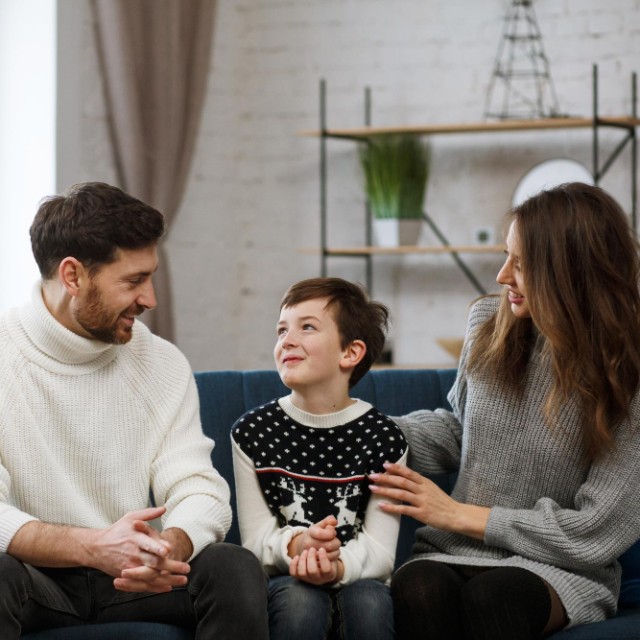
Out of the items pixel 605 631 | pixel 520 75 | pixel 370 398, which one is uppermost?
pixel 520 75

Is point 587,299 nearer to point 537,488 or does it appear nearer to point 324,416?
point 537,488

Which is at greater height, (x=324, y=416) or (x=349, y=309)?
(x=349, y=309)

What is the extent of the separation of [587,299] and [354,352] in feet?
1.56

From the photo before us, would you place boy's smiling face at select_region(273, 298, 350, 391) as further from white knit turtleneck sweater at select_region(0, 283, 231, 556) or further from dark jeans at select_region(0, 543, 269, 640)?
dark jeans at select_region(0, 543, 269, 640)

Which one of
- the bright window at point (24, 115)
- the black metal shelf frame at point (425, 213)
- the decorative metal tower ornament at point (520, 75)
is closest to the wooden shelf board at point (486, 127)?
the black metal shelf frame at point (425, 213)

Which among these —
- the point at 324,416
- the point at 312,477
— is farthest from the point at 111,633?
the point at 324,416

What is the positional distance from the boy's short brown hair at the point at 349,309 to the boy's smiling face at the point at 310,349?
14mm

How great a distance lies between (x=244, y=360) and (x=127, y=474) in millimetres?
3098

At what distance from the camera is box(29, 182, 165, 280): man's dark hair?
2082mm

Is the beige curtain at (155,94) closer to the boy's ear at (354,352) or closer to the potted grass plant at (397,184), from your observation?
the potted grass plant at (397,184)

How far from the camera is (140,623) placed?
6.48 feet

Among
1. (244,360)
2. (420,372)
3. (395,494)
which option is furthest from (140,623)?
(244,360)

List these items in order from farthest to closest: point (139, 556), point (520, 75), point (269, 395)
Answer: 1. point (520, 75)
2. point (269, 395)
3. point (139, 556)

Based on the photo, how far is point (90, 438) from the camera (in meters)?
2.13
